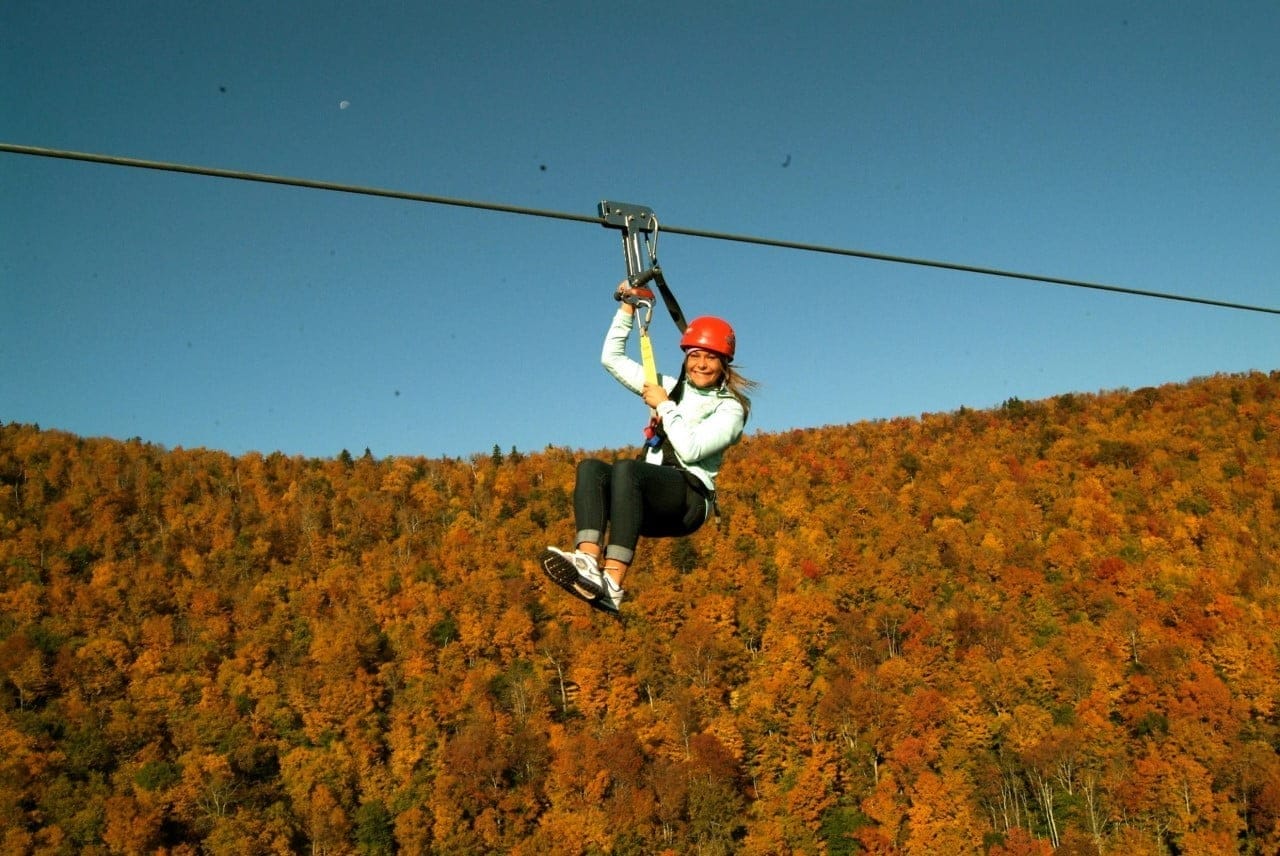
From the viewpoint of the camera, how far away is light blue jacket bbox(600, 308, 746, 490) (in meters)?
5.59

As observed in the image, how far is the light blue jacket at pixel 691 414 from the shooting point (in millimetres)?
5594

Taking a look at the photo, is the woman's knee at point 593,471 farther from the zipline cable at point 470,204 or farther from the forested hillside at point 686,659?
Result: the forested hillside at point 686,659

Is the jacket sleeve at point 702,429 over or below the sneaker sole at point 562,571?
over

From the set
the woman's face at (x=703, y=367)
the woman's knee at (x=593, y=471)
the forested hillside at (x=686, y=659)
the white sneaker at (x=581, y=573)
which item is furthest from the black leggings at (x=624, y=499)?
the forested hillside at (x=686, y=659)

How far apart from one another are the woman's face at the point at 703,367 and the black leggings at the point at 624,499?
1.57ft

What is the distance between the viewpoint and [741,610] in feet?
332

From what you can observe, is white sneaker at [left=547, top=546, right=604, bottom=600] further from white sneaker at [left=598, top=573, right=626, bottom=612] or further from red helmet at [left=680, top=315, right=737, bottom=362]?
red helmet at [left=680, top=315, right=737, bottom=362]

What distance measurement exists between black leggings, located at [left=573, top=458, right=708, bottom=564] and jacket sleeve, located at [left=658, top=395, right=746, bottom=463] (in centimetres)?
18

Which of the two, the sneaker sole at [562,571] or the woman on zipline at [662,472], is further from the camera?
the woman on zipline at [662,472]

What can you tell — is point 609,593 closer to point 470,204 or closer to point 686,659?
point 470,204

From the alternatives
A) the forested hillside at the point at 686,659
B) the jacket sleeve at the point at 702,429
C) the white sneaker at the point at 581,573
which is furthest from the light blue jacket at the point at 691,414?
the forested hillside at the point at 686,659

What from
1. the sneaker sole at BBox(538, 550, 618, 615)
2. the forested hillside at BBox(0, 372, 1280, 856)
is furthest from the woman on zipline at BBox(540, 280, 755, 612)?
the forested hillside at BBox(0, 372, 1280, 856)

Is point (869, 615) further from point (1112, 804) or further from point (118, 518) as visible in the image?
point (118, 518)

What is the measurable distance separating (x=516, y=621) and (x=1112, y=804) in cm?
5135
